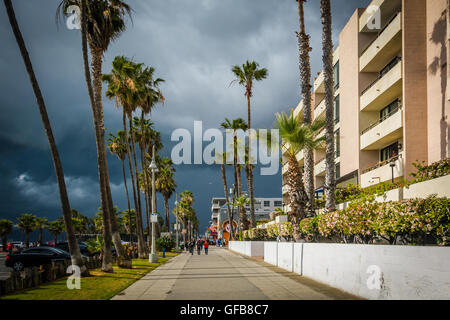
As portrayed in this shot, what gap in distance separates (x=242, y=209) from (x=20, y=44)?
4635 centimetres

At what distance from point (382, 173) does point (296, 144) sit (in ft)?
25.8

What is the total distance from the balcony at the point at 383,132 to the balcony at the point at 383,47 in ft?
12.2

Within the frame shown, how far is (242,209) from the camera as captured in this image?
59.6 m

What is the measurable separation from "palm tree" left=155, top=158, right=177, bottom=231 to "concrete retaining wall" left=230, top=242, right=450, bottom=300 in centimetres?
5384

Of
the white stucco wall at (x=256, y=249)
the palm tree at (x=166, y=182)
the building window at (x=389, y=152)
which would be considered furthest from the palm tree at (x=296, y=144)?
the palm tree at (x=166, y=182)

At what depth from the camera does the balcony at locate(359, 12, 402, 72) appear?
2509 cm

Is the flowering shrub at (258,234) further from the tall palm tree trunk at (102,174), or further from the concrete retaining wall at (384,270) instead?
the concrete retaining wall at (384,270)

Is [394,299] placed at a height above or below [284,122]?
below

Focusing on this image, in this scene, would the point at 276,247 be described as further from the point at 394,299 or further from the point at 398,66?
the point at 394,299

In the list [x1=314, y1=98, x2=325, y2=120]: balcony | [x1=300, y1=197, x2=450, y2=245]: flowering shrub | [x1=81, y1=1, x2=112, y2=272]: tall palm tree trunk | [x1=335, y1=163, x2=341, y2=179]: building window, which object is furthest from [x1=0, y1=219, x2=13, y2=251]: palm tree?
[x1=300, y1=197, x2=450, y2=245]: flowering shrub

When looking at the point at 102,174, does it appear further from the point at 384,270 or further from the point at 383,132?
the point at 383,132

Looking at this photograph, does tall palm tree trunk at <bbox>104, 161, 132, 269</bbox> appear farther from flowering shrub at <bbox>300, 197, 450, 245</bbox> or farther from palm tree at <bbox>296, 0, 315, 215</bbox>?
flowering shrub at <bbox>300, 197, 450, 245</bbox>

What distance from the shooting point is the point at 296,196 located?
73.8 feet

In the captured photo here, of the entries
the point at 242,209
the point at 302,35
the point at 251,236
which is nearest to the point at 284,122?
the point at 302,35
